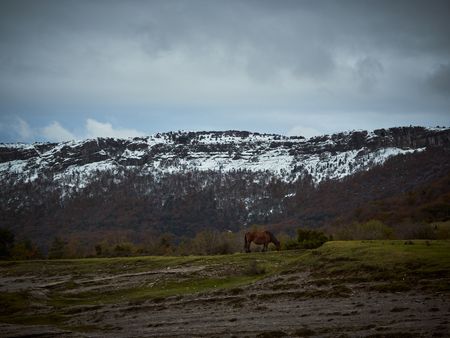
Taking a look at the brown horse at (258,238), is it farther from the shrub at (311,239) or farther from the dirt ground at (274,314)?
the dirt ground at (274,314)

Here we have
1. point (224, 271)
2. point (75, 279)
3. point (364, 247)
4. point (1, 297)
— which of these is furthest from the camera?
point (75, 279)

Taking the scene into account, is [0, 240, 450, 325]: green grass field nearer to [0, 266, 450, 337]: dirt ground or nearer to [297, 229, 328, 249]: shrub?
[0, 266, 450, 337]: dirt ground

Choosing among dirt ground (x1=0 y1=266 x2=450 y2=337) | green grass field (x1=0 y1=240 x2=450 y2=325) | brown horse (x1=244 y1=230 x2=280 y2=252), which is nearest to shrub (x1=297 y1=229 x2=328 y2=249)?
Answer: brown horse (x1=244 y1=230 x2=280 y2=252)

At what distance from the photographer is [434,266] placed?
25094 mm

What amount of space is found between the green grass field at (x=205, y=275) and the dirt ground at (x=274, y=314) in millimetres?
910

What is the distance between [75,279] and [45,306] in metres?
10.5

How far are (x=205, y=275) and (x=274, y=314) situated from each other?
14.7m

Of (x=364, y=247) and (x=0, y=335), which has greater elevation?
(x=364, y=247)

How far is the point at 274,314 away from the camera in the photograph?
2330cm

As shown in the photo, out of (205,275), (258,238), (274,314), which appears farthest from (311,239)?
(274,314)

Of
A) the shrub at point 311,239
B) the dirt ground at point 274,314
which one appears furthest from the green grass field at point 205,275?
the shrub at point 311,239

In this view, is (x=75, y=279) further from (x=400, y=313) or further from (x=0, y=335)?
(x=400, y=313)

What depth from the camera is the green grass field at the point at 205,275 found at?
2609 centimetres

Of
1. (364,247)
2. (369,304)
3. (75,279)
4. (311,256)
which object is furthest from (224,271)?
(369,304)
